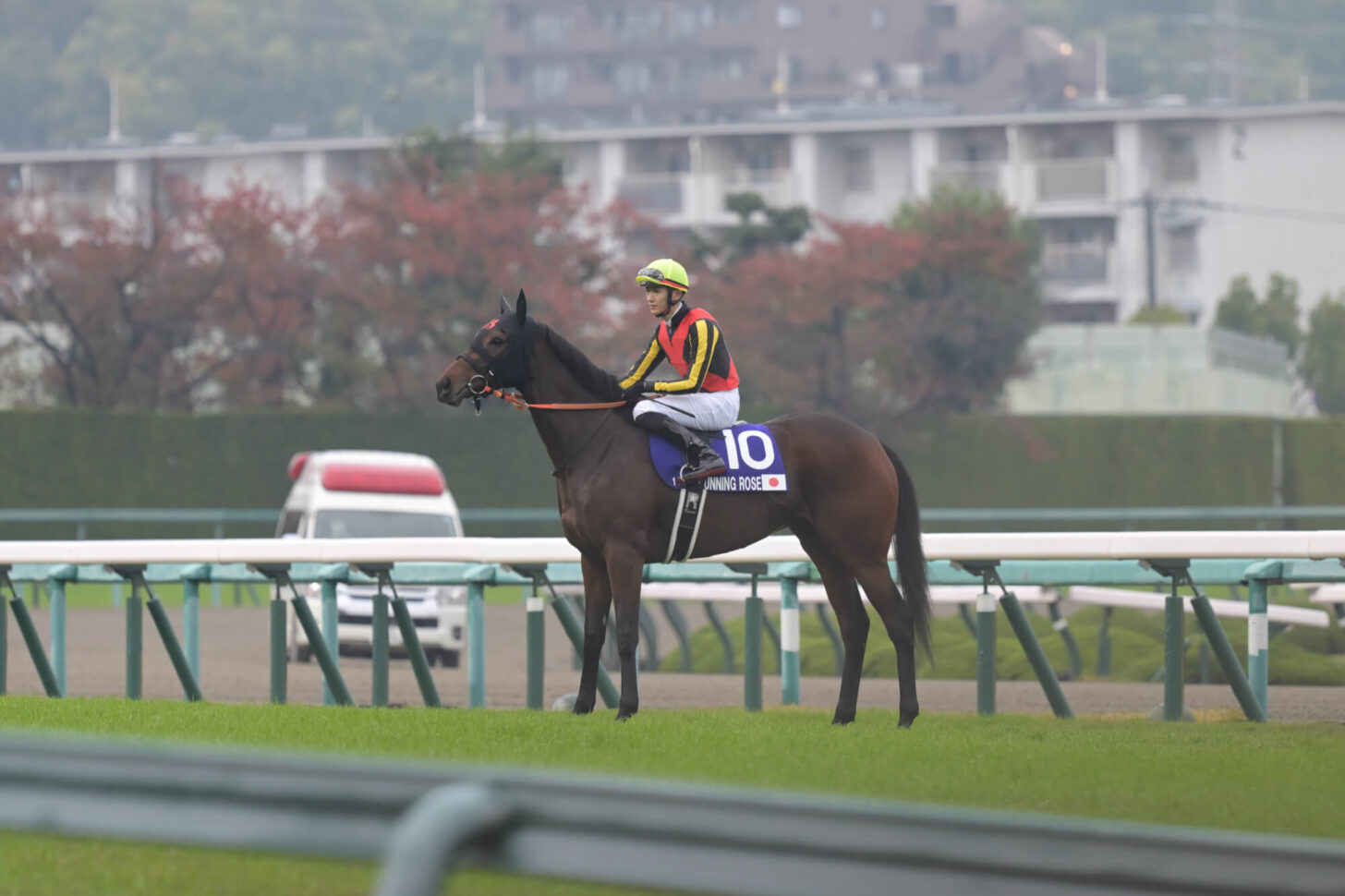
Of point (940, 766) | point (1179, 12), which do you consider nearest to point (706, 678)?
point (940, 766)

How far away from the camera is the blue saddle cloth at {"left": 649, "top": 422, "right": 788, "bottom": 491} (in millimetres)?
7625

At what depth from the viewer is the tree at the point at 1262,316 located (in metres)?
52.8

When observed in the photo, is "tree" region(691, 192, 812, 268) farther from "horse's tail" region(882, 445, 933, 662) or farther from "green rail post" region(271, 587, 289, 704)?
"horse's tail" region(882, 445, 933, 662)

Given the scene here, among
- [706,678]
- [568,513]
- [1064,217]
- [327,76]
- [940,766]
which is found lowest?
[706,678]

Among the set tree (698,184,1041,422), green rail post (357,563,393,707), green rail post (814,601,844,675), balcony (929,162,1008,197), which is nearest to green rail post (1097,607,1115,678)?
green rail post (814,601,844,675)

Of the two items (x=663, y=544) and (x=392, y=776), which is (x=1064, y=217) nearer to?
(x=663, y=544)

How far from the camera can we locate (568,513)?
299 inches

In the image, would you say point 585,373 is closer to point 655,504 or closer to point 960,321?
point 655,504

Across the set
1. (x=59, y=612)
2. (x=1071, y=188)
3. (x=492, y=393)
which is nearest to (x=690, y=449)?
(x=492, y=393)

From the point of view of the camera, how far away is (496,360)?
764 cm

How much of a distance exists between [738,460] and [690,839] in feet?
17.2

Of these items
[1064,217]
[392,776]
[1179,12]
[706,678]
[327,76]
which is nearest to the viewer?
[392,776]

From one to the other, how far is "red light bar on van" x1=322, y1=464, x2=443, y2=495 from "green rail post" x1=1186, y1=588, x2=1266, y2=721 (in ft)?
32.4

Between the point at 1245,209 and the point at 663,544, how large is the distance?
176ft
